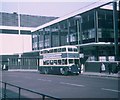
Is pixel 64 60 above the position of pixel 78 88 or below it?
above

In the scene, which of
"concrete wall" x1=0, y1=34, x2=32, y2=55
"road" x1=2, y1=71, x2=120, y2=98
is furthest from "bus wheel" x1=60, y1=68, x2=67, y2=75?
"concrete wall" x1=0, y1=34, x2=32, y2=55

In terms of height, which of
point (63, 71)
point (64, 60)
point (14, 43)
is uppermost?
point (14, 43)

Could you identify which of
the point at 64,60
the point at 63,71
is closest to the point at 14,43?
the point at 63,71

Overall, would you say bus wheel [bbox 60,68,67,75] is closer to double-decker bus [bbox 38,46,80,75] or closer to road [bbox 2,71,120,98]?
double-decker bus [bbox 38,46,80,75]

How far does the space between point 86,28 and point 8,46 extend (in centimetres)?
4025

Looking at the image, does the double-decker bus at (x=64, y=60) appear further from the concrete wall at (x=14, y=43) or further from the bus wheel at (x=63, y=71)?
the concrete wall at (x=14, y=43)

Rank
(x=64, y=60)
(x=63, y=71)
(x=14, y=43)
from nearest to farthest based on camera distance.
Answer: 1. (x=64, y=60)
2. (x=63, y=71)
3. (x=14, y=43)

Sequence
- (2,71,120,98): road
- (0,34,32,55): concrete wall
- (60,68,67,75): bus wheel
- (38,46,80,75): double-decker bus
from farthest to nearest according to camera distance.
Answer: (0,34,32,55): concrete wall
(60,68,67,75): bus wheel
(38,46,80,75): double-decker bus
(2,71,120,98): road

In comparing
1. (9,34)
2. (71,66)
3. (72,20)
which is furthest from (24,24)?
(71,66)

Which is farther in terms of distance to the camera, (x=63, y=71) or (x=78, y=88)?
(x=63, y=71)

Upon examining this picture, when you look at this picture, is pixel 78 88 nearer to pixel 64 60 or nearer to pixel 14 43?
pixel 64 60

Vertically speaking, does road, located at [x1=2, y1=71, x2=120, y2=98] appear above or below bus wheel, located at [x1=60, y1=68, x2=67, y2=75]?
below

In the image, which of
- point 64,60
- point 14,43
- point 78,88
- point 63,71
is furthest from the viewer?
point 14,43

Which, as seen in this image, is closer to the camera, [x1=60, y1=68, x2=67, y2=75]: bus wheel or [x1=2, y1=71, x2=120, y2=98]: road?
[x1=2, y1=71, x2=120, y2=98]: road
